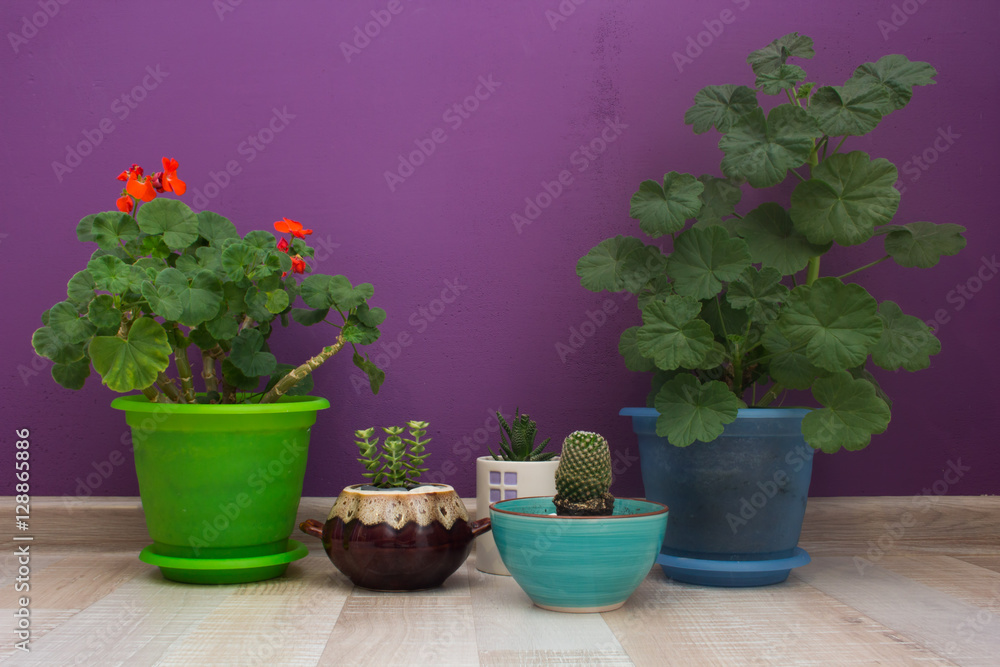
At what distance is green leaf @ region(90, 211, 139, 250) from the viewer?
3.97ft

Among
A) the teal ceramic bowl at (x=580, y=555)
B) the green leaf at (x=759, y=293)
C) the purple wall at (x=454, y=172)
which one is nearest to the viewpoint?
the teal ceramic bowl at (x=580, y=555)

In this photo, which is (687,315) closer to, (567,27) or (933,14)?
(567,27)

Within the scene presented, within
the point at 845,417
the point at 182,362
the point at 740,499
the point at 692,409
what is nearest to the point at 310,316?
the point at 182,362

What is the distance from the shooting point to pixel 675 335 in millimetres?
1210

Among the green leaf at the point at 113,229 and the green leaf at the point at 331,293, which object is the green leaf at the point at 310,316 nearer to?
the green leaf at the point at 331,293

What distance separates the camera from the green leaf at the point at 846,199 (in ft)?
4.04

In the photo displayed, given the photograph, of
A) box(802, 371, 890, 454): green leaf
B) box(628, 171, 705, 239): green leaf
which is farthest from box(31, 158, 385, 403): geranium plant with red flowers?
box(802, 371, 890, 454): green leaf

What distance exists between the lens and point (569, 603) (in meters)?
1.06

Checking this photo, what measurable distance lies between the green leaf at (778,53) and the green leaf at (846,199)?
0.21 metres

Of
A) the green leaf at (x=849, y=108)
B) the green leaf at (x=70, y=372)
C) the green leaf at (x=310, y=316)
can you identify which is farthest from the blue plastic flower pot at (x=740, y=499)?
the green leaf at (x=70, y=372)

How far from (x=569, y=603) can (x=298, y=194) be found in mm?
938

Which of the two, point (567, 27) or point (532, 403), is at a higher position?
point (567, 27)

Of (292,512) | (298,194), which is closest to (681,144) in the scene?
(298,194)

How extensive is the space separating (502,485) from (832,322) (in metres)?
0.59
